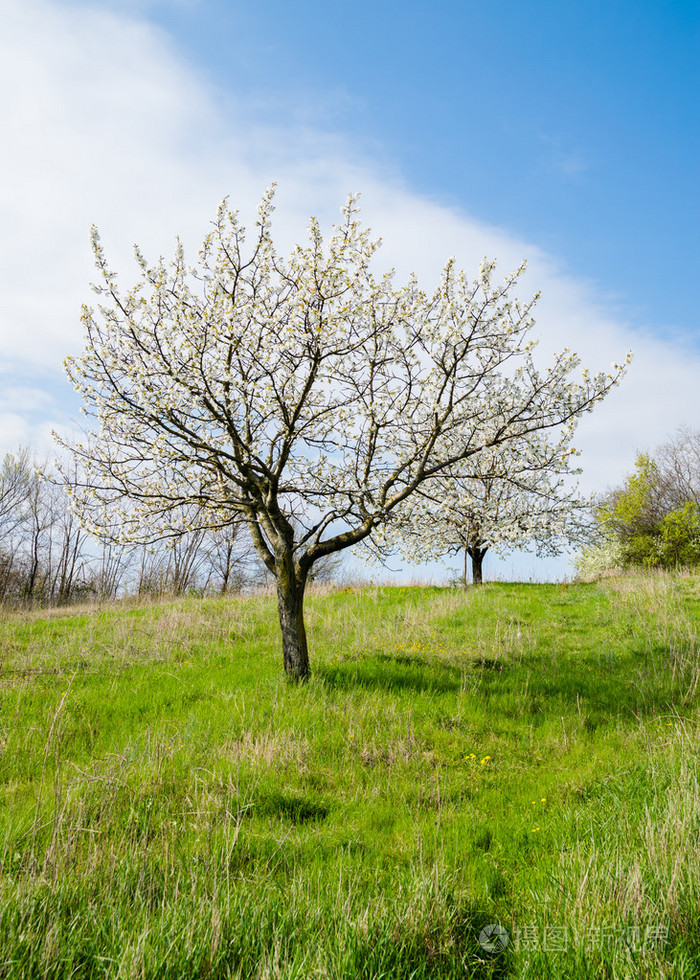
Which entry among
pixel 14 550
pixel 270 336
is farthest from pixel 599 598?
pixel 14 550

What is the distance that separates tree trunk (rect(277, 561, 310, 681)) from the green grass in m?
0.37

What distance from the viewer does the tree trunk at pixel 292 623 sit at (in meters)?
9.94

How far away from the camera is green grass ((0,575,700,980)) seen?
11.3 feet

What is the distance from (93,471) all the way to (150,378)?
2198 millimetres

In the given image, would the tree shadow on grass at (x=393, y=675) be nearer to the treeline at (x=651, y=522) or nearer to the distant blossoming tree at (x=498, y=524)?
the distant blossoming tree at (x=498, y=524)

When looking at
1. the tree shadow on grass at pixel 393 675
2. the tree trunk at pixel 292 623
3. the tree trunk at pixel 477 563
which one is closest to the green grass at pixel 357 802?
the tree shadow on grass at pixel 393 675

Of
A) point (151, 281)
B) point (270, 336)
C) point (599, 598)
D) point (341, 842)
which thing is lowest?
point (341, 842)

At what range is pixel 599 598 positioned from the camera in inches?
624

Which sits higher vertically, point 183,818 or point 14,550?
point 14,550

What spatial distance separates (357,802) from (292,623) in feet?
13.7

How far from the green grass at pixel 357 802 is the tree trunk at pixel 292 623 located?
37 centimetres

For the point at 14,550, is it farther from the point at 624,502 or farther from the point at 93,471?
the point at 624,502

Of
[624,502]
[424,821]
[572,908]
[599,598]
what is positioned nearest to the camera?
[572,908]

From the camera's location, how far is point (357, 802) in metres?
6.14
